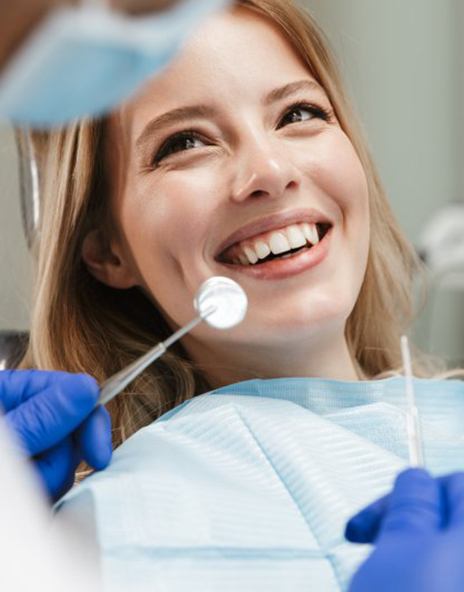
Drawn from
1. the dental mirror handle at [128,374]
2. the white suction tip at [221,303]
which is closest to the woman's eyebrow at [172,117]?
the white suction tip at [221,303]

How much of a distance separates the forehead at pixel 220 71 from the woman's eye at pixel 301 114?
0.04 meters

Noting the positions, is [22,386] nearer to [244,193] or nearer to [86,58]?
[244,193]

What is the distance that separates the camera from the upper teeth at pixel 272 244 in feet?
4.15

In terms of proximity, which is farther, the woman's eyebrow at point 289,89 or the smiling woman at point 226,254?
the woman's eyebrow at point 289,89

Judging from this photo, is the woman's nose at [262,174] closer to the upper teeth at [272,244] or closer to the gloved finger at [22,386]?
the upper teeth at [272,244]

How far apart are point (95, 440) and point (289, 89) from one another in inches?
23.4

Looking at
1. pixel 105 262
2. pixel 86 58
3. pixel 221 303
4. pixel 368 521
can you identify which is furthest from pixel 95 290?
pixel 86 58

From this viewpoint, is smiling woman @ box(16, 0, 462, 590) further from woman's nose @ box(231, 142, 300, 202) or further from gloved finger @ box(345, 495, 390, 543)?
gloved finger @ box(345, 495, 390, 543)

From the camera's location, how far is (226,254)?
4.23 ft

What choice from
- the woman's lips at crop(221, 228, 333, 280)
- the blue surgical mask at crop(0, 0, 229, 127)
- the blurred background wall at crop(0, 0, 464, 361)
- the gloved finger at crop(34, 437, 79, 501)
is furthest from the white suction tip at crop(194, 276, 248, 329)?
the blurred background wall at crop(0, 0, 464, 361)

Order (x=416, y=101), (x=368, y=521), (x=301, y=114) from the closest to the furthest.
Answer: (x=368, y=521)
(x=301, y=114)
(x=416, y=101)

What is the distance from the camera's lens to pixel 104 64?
49 cm

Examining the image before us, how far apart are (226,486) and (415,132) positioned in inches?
80.0

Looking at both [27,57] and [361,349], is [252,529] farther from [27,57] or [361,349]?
[361,349]
